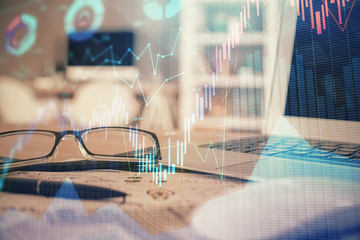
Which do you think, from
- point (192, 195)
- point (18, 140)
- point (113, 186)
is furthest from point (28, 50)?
point (192, 195)

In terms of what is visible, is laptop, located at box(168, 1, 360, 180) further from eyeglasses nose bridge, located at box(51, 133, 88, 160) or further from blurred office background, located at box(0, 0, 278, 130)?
eyeglasses nose bridge, located at box(51, 133, 88, 160)

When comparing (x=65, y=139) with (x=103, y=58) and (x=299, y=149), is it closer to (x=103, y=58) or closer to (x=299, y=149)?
(x=103, y=58)

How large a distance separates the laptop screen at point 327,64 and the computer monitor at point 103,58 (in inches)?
15.3

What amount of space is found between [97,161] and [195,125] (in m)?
0.26

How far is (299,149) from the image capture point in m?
0.40

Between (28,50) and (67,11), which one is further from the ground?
(67,11)

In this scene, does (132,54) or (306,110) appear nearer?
(306,110)

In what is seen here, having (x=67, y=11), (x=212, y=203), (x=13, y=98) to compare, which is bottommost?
(x=212, y=203)

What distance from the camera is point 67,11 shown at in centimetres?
58

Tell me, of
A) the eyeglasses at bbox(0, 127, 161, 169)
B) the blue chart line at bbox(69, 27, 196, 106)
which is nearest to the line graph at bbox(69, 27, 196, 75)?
the blue chart line at bbox(69, 27, 196, 106)

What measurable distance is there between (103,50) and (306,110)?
513 millimetres

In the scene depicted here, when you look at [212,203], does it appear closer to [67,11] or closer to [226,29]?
[226,29]

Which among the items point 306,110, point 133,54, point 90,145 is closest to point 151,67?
point 133,54

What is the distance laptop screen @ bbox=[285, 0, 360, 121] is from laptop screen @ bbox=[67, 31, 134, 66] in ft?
1.32
